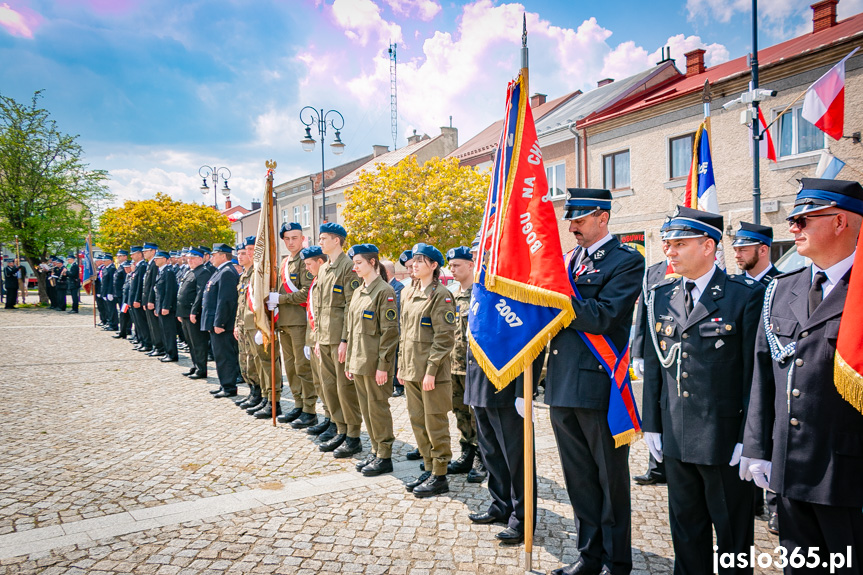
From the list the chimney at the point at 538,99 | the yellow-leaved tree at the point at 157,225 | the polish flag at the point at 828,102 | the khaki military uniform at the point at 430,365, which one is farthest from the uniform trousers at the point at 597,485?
the yellow-leaved tree at the point at 157,225

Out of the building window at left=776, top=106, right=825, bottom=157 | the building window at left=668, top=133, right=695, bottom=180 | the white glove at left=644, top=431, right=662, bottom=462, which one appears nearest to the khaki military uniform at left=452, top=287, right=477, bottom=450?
the white glove at left=644, top=431, right=662, bottom=462

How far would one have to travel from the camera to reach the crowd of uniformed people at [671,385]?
2.43 m

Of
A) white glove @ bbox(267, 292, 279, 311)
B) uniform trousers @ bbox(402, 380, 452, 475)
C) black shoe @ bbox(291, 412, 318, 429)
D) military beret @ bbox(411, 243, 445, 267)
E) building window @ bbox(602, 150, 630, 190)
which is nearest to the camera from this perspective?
→ uniform trousers @ bbox(402, 380, 452, 475)

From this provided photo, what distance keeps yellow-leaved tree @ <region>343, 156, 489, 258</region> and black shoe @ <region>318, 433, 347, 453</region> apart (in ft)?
41.3

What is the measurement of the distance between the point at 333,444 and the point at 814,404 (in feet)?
15.7

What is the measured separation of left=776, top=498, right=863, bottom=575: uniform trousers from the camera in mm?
2344

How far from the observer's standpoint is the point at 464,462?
5473mm

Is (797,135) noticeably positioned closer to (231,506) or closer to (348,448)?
(348,448)

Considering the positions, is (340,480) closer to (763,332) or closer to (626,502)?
(626,502)

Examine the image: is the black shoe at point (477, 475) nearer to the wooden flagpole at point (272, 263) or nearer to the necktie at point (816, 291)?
the wooden flagpole at point (272, 263)

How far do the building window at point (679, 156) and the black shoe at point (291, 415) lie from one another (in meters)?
15.3

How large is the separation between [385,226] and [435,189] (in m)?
2.17

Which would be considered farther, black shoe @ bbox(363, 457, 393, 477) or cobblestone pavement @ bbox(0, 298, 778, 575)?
black shoe @ bbox(363, 457, 393, 477)

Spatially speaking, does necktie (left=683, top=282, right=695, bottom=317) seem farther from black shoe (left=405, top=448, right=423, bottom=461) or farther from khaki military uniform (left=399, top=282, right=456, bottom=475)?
black shoe (left=405, top=448, right=423, bottom=461)
